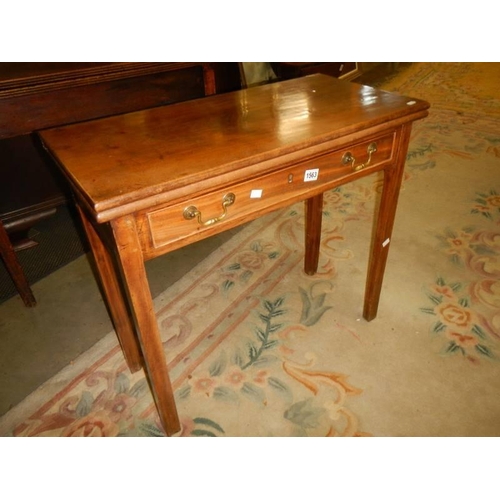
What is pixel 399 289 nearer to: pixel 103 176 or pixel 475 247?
pixel 475 247

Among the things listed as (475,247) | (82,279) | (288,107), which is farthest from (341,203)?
(82,279)

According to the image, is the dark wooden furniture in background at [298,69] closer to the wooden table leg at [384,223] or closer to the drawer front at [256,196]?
the wooden table leg at [384,223]

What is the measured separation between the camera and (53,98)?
1.51 meters

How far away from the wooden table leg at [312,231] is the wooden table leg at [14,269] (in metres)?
1.33

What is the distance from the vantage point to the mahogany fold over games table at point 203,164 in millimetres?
834

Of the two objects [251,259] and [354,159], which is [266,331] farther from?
[354,159]

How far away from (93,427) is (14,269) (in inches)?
33.2

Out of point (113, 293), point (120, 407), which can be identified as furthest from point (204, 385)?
point (113, 293)

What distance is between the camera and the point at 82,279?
1997 millimetres

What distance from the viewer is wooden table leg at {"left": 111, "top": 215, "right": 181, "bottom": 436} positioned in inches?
32.2

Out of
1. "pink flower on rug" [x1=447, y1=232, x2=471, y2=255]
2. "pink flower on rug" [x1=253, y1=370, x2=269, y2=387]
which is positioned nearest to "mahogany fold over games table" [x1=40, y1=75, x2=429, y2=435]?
"pink flower on rug" [x1=253, y1=370, x2=269, y2=387]

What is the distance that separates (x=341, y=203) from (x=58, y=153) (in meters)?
1.93

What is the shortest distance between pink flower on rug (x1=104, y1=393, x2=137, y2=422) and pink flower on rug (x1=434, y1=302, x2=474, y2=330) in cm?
133

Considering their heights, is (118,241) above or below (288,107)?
below
